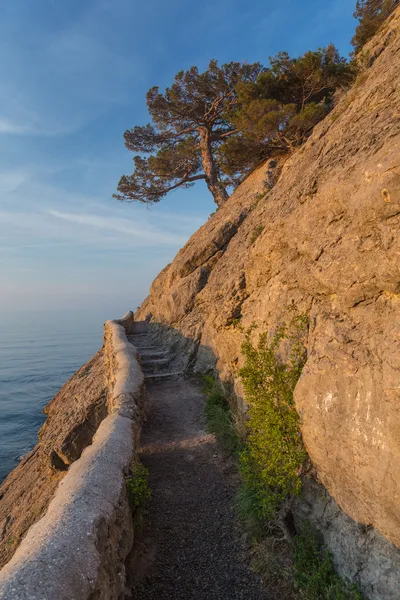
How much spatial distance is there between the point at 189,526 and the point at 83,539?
2419 millimetres

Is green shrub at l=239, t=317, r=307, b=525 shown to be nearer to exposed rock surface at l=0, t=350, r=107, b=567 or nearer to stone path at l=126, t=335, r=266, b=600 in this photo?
stone path at l=126, t=335, r=266, b=600

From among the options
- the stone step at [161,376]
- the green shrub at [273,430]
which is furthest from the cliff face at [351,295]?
the stone step at [161,376]

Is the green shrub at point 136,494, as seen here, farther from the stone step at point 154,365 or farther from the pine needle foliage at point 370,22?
the pine needle foliage at point 370,22

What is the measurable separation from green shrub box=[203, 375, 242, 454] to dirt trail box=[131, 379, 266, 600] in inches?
8.4

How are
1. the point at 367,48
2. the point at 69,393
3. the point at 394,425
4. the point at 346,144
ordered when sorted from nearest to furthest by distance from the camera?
the point at 394,425
the point at 346,144
the point at 367,48
the point at 69,393

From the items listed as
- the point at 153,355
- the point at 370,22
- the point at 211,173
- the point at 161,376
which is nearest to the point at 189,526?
the point at 161,376

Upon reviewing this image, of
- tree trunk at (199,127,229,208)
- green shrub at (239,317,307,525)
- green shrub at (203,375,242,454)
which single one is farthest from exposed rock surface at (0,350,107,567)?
tree trunk at (199,127,229,208)

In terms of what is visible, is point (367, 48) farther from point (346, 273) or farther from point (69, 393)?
point (69, 393)

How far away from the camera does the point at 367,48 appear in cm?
1147

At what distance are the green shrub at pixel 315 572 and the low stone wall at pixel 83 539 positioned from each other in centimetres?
205

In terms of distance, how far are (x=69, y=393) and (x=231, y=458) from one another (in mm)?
9885

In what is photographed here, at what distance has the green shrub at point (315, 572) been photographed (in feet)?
11.2

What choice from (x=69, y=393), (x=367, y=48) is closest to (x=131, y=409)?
(x=69, y=393)

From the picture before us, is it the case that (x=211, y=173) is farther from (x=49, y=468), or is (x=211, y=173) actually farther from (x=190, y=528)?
(x=190, y=528)
